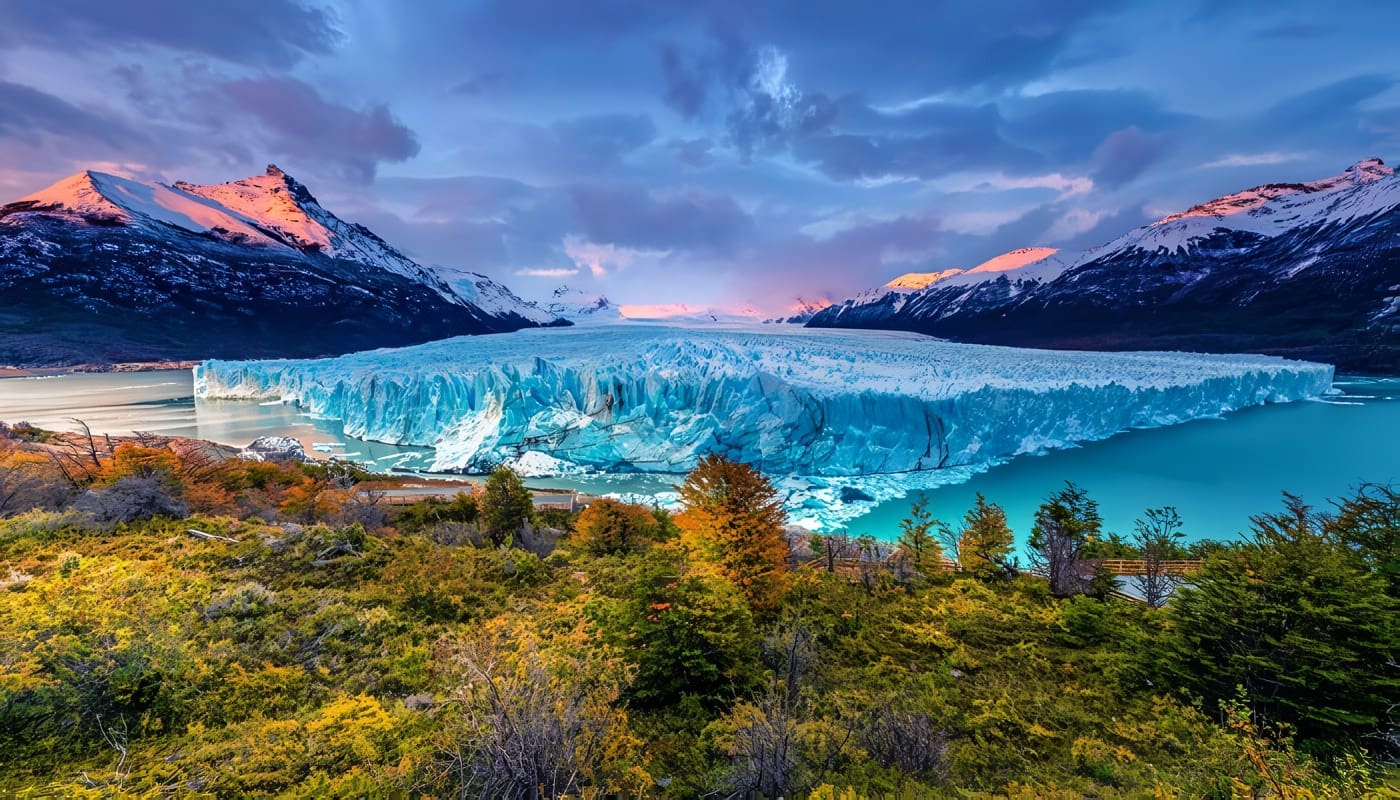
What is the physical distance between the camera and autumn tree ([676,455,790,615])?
6578 mm

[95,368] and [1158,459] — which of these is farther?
[95,368]

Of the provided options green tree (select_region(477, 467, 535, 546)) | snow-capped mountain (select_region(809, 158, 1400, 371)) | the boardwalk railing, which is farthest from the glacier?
snow-capped mountain (select_region(809, 158, 1400, 371))

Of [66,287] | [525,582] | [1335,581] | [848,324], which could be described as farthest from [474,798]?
[66,287]

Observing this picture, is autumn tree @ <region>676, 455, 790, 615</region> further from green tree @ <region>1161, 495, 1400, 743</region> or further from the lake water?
the lake water

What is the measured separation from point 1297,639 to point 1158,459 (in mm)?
17465

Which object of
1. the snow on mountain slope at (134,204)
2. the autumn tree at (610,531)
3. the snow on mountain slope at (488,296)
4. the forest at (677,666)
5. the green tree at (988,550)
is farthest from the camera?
the snow on mountain slope at (488,296)

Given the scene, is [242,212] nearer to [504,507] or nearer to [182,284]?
[182,284]

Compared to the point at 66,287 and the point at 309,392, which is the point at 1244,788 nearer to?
the point at 309,392

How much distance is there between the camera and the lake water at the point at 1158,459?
1427cm

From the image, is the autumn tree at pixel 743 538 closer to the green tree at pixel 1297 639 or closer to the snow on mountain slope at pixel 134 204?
the green tree at pixel 1297 639

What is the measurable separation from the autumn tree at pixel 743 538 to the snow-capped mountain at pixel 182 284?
74309mm

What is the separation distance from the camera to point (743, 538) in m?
6.64

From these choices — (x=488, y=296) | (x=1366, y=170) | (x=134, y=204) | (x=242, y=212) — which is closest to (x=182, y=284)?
(x=134, y=204)

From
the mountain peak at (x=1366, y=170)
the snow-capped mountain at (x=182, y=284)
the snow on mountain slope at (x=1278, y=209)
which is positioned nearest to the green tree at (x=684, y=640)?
the snow on mountain slope at (x=1278, y=209)
